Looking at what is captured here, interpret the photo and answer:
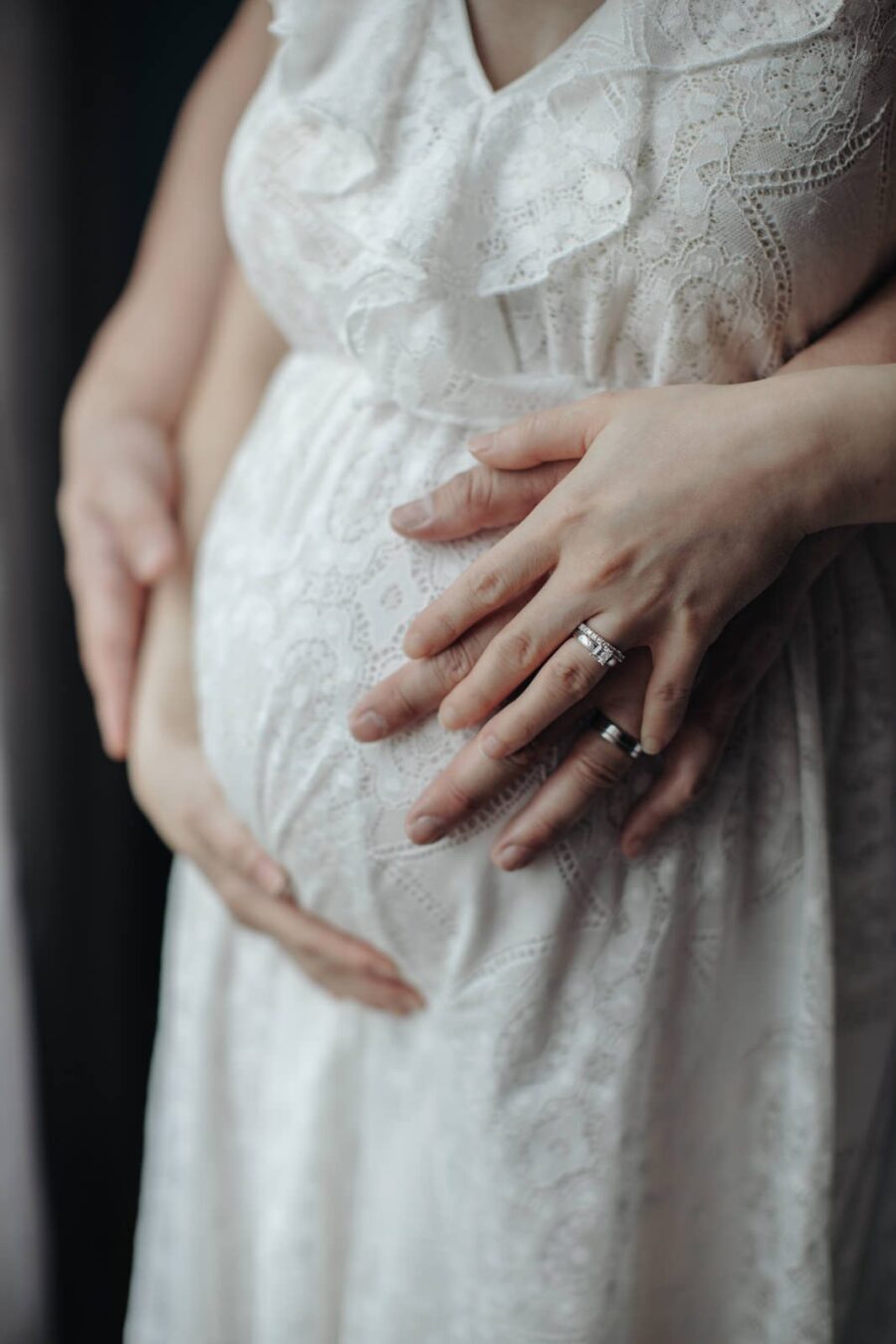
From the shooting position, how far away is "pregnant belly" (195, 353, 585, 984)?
0.67m

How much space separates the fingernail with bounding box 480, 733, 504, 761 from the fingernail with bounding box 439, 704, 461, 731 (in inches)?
0.9

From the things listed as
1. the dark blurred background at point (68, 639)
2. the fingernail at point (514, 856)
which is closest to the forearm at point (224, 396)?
the dark blurred background at point (68, 639)

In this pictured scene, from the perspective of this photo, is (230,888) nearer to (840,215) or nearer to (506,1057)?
(506,1057)

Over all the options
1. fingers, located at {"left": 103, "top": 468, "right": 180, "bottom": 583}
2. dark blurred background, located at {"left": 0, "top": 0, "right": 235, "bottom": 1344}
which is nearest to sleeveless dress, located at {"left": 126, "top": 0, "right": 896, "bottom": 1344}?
fingers, located at {"left": 103, "top": 468, "right": 180, "bottom": 583}

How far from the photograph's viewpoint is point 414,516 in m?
0.65

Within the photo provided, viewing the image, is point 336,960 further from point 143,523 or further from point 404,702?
point 143,523

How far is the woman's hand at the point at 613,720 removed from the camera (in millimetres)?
630

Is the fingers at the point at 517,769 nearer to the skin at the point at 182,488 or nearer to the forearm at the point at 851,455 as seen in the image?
the skin at the point at 182,488

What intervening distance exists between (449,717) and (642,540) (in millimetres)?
158

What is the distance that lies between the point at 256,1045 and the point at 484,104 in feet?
2.44

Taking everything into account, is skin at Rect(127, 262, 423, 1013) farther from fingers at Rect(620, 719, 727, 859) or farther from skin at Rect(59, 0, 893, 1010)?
fingers at Rect(620, 719, 727, 859)

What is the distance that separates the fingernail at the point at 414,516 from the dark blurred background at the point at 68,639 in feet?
2.43

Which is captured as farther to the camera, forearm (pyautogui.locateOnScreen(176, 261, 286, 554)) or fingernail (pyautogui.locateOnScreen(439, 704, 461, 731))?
forearm (pyautogui.locateOnScreen(176, 261, 286, 554))

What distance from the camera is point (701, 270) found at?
596mm
